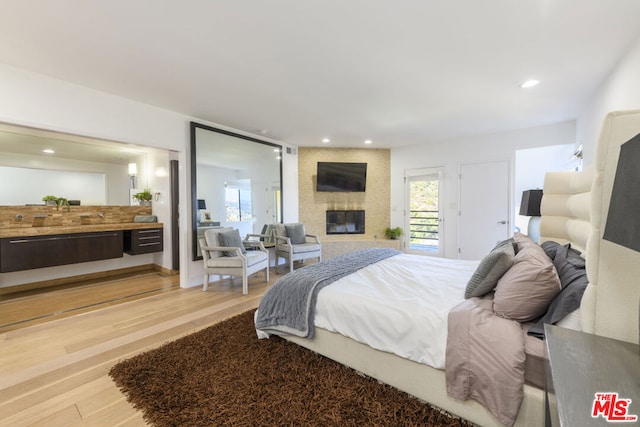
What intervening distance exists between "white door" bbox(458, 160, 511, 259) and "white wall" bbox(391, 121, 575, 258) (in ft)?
0.35

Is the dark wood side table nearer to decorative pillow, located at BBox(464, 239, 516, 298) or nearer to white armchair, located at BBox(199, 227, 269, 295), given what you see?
decorative pillow, located at BBox(464, 239, 516, 298)

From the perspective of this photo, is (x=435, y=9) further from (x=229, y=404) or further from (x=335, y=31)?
(x=229, y=404)

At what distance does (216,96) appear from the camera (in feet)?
10.3

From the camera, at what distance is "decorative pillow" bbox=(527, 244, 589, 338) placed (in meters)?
1.23

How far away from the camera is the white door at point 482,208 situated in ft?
15.4

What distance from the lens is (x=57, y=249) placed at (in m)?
3.62

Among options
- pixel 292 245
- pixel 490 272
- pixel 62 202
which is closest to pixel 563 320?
pixel 490 272

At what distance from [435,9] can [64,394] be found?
3.49m

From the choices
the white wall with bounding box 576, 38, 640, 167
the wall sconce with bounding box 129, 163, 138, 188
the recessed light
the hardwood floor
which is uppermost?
the recessed light

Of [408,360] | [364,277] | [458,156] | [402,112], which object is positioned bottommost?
→ [408,360]

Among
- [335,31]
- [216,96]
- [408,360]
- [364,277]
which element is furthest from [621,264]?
[216,96]

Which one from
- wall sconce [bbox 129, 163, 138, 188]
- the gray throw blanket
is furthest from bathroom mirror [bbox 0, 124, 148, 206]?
the gray throw blanket

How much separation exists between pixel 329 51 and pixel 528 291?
222 centimetres

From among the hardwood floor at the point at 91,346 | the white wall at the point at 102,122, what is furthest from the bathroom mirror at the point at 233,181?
the hardwood floor at the point at 91,346
